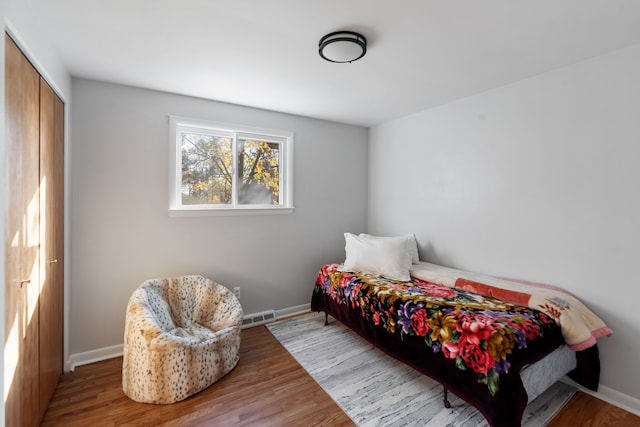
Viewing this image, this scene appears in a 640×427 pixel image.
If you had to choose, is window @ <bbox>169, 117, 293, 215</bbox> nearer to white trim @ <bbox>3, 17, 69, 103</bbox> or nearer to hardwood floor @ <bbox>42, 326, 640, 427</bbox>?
white trim @ <bbox>3, 17, 69, 103</bbox>

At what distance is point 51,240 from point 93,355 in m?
1.12

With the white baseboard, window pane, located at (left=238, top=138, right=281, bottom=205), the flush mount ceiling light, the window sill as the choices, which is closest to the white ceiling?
the flush mount ceiling light

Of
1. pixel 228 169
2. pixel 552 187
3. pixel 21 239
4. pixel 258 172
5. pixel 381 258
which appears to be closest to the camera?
pixel 21 239

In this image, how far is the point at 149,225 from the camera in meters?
2.61

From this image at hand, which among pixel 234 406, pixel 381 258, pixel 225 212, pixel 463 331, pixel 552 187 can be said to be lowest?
pixel 234 406

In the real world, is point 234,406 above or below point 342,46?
below

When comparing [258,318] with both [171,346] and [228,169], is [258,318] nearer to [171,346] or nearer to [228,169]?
[171,346]

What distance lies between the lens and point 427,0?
1455 mm

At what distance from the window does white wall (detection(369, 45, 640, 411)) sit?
65.0 inches

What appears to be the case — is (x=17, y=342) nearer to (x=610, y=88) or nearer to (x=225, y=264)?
(x=225, y=264)

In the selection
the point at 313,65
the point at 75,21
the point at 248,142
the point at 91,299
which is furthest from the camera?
the point at 248,142

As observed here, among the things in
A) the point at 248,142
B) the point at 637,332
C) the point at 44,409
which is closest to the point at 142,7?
the point at 248,142

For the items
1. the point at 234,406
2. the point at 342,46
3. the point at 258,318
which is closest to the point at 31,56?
the point at 342,46

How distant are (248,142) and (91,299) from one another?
81.0 inches
